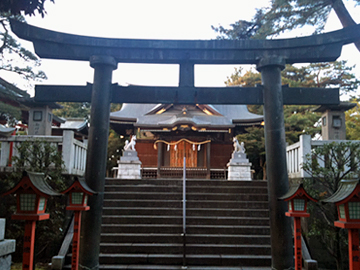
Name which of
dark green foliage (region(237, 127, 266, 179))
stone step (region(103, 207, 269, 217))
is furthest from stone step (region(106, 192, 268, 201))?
dark green foliage (region(237, 127, 266, 179))

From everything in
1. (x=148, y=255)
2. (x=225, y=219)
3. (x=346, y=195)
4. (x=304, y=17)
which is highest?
(x=304, y=17)

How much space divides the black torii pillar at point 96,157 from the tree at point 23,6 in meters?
1.64

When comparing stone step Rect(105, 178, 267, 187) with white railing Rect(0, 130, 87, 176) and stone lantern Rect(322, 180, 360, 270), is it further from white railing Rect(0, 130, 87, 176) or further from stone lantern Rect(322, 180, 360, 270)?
stone lantern Rect(322, 180, 360, 270)

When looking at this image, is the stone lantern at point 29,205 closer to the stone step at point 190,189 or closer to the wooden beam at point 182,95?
the wooden beam at point 182,95

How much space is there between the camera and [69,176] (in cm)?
869

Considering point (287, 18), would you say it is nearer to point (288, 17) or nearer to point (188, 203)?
point (288, 17)

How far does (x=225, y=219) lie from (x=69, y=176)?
470 centimetres

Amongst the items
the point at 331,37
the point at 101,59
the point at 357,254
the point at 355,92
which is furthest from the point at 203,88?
the point at 355,92

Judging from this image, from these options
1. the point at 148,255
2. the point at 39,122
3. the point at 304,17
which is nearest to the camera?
the point at 148,255

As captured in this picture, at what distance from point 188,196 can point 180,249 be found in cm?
229

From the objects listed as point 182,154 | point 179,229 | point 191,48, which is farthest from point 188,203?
point 182,154

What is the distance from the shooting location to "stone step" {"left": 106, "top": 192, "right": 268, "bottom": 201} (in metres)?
9.68

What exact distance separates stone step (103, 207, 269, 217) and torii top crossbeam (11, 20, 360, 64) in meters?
4.47

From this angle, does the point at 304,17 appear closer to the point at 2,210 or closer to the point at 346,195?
the point at 346,195
